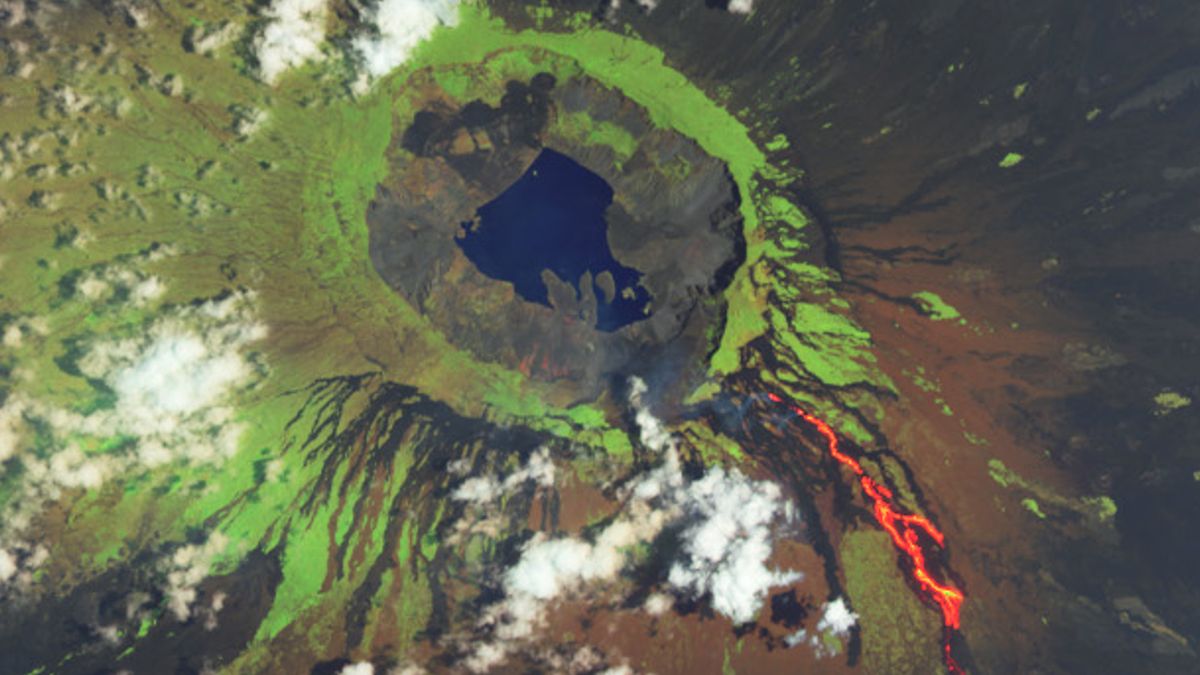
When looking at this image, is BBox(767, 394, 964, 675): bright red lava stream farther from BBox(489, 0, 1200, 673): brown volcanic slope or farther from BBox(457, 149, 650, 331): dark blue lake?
BBox(457, 149, 650, 331): dark blue lake

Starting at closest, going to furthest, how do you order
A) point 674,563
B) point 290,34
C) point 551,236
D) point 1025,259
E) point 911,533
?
1. point 1025,259
2. point 290,34
3. point 911,533
4. point 674,563
5. point 551,236

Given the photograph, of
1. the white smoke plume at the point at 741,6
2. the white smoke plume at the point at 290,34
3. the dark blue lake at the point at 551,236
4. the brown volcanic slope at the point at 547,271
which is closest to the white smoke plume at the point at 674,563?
the brown volcanic slope at the point at 547,271

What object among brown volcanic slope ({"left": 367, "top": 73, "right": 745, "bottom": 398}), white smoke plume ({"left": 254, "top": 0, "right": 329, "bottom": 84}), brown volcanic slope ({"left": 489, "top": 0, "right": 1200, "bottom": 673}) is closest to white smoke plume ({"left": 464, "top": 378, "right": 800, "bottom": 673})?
brown volcanic slope ({"left": 367, "top": 73, "right": 745, "bottom": 398})

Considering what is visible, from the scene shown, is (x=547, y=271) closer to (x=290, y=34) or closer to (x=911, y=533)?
(x=290, y=34)

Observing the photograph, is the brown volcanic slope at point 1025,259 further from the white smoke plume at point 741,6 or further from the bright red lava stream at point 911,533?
the bright red lava stream at point 911,533

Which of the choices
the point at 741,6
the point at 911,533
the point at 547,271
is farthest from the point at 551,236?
the point at 911,533

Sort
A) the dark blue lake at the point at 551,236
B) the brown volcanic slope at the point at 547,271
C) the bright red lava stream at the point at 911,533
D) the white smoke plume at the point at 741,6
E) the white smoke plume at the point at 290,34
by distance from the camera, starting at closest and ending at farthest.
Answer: the bright red lava stream at the point at 911,533, the white smoke plume at the point at 290,34, the white smoke plume at the point at 741,6, the brown volcanic slope at the point at 547,271, the dark blue lake at the point at 551,236
